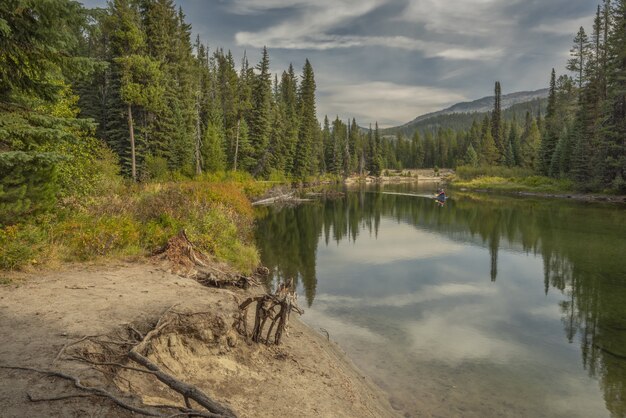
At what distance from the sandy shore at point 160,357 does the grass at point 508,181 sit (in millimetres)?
57364

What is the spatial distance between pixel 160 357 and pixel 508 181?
254 ft

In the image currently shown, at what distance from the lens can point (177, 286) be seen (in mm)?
10219

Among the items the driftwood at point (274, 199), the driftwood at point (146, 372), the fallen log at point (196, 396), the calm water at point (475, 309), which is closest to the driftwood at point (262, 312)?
the driftwood at point (146, 372)

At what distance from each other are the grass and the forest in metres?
1.81

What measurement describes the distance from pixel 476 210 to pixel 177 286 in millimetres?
38883

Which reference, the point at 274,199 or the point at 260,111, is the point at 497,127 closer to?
the point at 260,111

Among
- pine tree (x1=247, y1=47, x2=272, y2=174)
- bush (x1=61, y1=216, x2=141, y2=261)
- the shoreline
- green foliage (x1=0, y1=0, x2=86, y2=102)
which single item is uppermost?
pine tree (x1=247, y1=47, x2=272, y2=174)

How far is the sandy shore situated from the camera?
474 cm

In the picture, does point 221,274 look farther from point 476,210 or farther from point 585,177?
point 585,177

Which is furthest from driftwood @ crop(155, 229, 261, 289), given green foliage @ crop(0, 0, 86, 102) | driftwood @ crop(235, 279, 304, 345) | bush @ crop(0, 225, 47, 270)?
green foliage @ crop(0, 0, 86, 102)

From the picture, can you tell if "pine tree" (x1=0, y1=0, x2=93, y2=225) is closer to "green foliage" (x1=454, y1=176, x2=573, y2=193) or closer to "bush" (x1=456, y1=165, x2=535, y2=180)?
"green foliage" (x1=454, y1=176, x2=573, y2=193)

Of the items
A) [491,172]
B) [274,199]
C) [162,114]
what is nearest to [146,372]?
[162,114]

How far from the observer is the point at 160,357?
6.33m

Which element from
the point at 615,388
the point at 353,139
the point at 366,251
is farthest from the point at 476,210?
the point at 353,139
